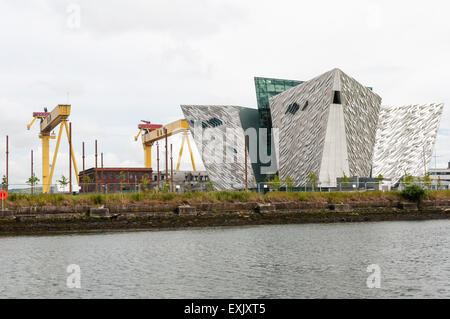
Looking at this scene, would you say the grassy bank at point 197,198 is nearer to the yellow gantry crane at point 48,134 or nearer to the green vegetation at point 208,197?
the green vegetation at point 208,197

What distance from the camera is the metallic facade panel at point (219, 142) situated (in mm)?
72500

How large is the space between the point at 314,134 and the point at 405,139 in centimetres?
2226

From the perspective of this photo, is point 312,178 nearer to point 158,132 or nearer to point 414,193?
point 414,193

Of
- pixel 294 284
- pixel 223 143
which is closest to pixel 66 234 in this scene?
pixel 294 284

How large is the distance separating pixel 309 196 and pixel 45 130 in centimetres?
3860

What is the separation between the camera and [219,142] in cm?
7288

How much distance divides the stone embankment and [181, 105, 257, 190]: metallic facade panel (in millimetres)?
30900

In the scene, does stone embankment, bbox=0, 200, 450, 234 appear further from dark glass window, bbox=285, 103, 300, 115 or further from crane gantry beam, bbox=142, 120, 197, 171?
crane gantry beam, bbox=142, 120, 197, 171

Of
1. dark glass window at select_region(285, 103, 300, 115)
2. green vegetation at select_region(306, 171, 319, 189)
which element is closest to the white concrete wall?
green vegetation at select_region(306, 171, 319, 189)

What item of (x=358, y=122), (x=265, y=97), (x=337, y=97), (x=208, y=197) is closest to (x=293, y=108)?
(x=337, y=97)

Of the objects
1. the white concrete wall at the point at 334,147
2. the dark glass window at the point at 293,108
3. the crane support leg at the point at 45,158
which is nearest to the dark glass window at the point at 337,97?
the white concrete wall at the point at 334,147

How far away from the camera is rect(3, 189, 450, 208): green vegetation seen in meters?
37.4
